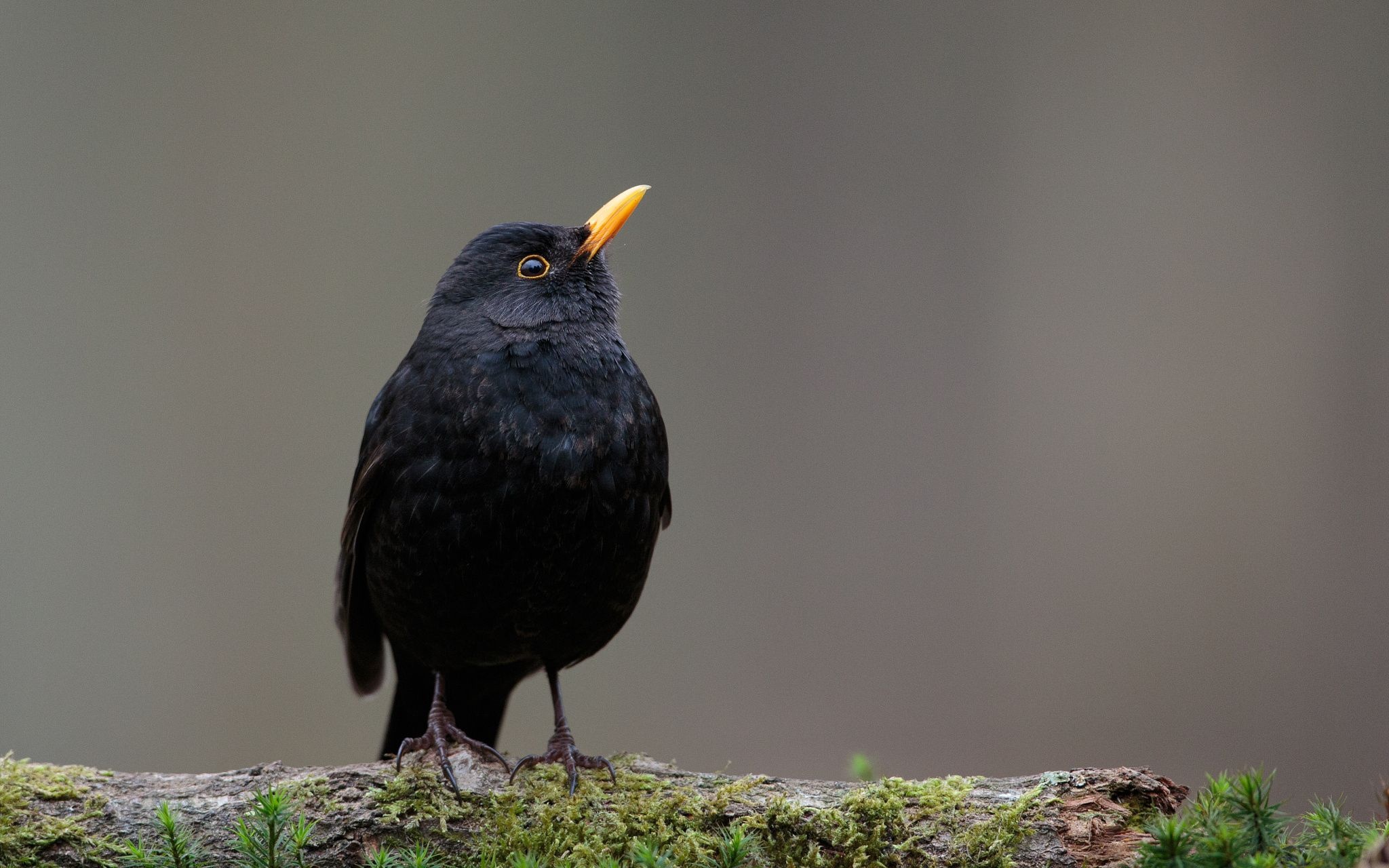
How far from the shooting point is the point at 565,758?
310 centimetres

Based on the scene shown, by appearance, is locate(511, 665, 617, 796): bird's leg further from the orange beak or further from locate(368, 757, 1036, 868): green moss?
the orange beak

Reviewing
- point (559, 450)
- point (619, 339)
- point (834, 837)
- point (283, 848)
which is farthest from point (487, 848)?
point (619, 339)

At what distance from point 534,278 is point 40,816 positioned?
196cm

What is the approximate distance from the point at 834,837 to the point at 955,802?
0.94 feet

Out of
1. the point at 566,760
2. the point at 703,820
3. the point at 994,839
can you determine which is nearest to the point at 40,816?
the point at 566,760

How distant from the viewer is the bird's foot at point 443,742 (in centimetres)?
301

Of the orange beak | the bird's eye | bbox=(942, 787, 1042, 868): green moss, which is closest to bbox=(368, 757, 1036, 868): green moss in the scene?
bbox=(942, 787, 1042, 868): green moss

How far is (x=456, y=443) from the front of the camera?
3039 millimetres

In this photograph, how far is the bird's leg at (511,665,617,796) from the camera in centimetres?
296

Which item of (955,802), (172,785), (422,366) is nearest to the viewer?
(955,802)

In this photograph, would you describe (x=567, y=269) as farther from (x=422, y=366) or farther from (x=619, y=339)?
(x=422, y=366)

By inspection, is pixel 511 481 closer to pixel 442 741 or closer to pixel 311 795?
pixel 442 741

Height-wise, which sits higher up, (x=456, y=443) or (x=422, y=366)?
(x=422, y=366)

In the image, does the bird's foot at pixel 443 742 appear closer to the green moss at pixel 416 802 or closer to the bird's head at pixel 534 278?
the green moss at pixel 416 802
